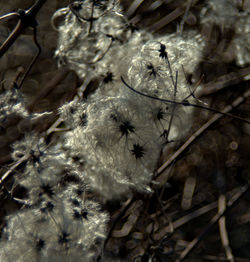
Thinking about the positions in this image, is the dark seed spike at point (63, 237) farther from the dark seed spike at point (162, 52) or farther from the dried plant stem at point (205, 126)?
the dark seed spike at point (162, 52)

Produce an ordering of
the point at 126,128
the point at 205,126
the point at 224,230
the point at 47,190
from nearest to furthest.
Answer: the point at 126,128, the point at 47,190, the point at 224,230, the point at 205,126

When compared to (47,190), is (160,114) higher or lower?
higher

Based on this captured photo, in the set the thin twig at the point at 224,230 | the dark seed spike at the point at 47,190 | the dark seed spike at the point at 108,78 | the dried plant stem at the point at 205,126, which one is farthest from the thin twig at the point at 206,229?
the dark seed spike at the point at 108,78

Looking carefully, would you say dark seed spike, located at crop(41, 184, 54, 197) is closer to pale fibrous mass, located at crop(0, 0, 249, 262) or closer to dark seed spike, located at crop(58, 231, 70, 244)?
pale fibrous mass, located at crop(0, 0, 249, 262)

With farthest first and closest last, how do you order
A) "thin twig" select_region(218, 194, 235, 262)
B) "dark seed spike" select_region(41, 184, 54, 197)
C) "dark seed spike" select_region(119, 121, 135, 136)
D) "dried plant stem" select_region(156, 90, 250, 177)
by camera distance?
"dried plant stem" select_region(156, 90, 250, 177), "thin twig" select_region(218, 194, 235, 262), "dark seed spike" select_region(41, 184, 54, 197), "dark seed spike" select_region(119, 121, 135, 136)

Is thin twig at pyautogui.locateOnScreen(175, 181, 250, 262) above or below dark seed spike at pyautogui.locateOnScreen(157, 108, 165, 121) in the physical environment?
below

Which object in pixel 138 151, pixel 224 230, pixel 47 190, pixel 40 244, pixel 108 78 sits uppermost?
pixel 108 78

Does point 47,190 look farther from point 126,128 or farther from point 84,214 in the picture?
point 126,128

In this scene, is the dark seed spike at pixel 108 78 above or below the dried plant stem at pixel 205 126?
above

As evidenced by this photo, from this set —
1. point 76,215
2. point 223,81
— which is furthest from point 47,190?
point 223,81

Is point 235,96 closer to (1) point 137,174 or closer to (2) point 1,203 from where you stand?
(1) point 137,174

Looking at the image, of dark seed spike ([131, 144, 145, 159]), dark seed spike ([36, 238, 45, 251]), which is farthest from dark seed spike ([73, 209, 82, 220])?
dark seed spike ([131, 144, 145, 159])

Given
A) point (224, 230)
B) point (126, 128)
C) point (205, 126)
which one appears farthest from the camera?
point (205, 126)
